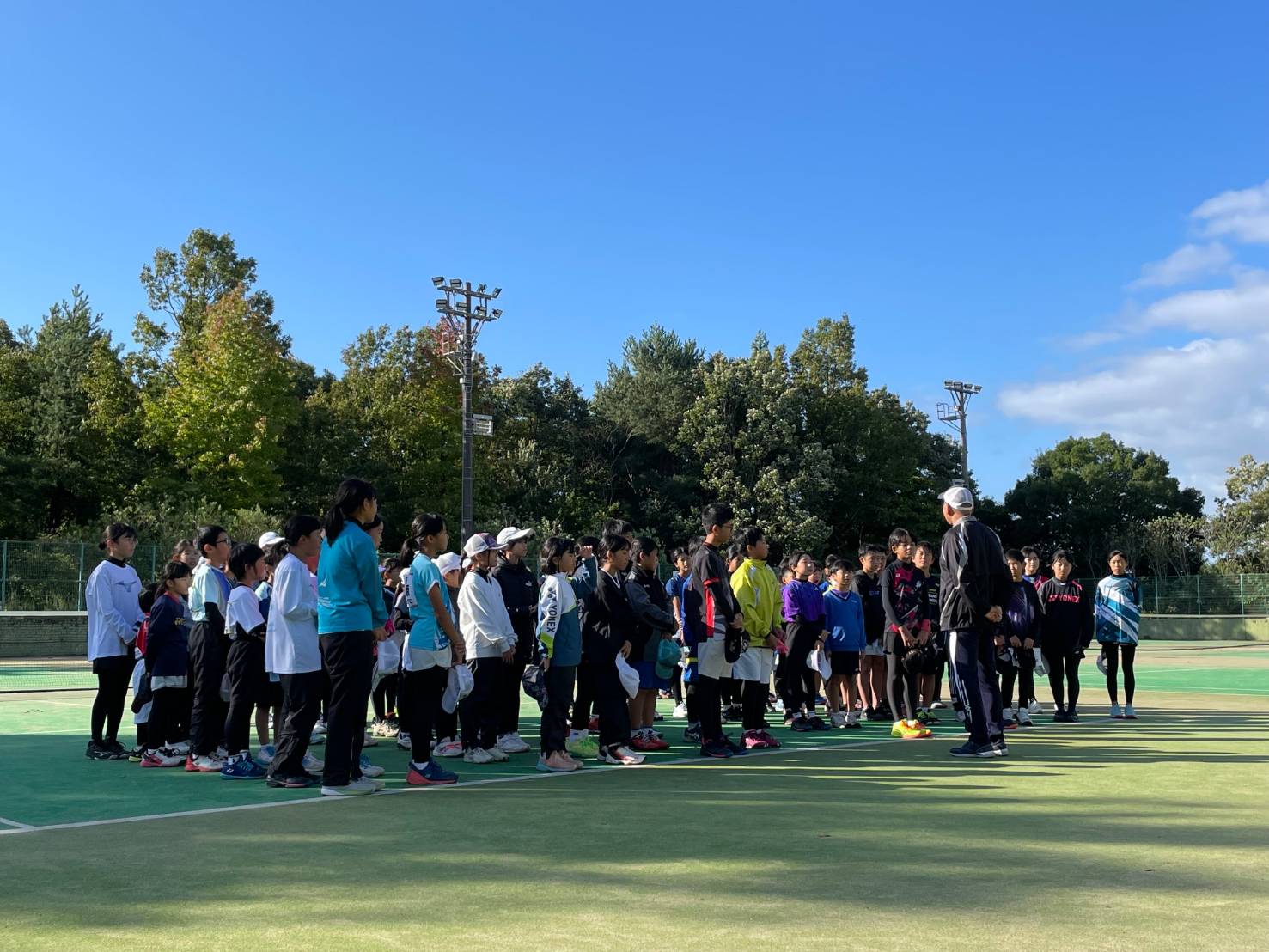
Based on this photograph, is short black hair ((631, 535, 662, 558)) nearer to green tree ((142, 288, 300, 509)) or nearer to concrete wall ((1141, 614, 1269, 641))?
concrete wall ((1141, 614, 1269, 641))

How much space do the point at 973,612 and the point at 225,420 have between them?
39.3 meters

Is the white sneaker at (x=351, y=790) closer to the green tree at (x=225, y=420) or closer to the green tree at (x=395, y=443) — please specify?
the green tree at (x=225, y=420)

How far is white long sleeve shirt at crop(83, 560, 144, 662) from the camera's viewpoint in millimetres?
9594

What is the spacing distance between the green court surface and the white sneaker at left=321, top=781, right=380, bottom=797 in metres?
0.15

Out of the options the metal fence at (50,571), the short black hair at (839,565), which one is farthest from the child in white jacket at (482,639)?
the metal fence at (50,571)

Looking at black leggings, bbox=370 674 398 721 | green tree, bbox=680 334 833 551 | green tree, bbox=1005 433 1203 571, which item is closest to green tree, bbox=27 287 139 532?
green tree, bbox=680 334 833 551

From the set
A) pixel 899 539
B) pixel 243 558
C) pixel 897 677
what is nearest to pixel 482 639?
pixel 243 558

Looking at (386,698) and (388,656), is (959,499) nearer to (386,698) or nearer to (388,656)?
(388,656)

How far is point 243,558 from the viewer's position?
29.1 ft

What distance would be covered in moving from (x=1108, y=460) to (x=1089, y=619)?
66442 mm

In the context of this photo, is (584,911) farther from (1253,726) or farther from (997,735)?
(1253,726)

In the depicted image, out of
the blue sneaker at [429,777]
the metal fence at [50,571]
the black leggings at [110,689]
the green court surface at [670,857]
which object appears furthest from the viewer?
the metal fence at [50,571]

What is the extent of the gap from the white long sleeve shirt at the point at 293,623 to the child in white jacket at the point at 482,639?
1.42 meters

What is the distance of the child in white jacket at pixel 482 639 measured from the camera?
917 centimetres
